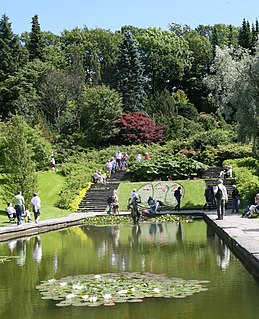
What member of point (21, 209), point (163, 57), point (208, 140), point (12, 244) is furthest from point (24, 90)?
point (12, 244)

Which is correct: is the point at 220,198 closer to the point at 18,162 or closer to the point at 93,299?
the point at 18,162

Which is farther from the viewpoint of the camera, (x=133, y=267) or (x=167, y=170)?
(x=167, y=170)

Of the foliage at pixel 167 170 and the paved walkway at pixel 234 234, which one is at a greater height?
the foliage at pixel 167 170

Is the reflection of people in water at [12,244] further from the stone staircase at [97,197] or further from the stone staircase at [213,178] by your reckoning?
the stone staircase at [213,178]

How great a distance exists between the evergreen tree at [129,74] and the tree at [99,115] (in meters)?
7.53

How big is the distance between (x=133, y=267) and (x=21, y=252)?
15.2ft

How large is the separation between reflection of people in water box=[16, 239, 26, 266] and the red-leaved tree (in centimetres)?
3425

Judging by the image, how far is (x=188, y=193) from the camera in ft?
110

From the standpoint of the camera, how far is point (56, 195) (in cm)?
3584

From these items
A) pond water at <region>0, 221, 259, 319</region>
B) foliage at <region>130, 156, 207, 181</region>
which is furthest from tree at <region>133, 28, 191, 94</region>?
pond water at <region>0, 221, 259, 319</region>

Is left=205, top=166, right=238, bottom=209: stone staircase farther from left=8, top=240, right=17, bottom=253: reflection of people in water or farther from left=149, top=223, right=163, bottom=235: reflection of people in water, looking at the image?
left=8, top=240, right=17, bottom=253: reflection of people in water

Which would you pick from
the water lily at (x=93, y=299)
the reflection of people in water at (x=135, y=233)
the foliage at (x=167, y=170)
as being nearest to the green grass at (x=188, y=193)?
the foliage at (x=167, y=170)

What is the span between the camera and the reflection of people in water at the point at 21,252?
1307 centimetres

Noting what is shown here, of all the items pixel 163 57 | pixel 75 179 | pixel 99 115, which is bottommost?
pixel 75 179
